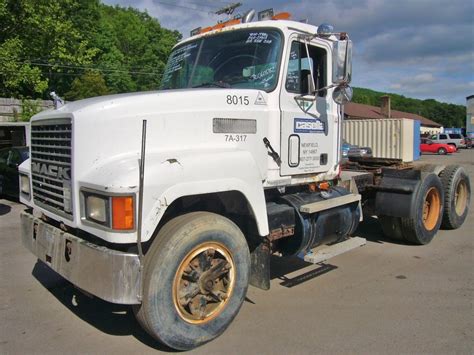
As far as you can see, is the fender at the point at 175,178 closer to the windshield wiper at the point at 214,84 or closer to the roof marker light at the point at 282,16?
the windshield wiper at the point at 214,84

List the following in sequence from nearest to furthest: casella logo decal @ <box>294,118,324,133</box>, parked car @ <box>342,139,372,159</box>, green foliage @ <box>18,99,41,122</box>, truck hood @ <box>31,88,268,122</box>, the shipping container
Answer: truck hood @ <box>31,88,268,122</box> < casella logo decal @ <box>294,118,324,133</box> < the shipping container < parked car @ <box>342,139,372,159</box> < green foliage @ <box>18,99,41,122</box>

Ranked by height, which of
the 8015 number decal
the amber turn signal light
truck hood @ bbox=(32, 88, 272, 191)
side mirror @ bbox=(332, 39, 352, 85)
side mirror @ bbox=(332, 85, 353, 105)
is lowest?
the amber turn signal light

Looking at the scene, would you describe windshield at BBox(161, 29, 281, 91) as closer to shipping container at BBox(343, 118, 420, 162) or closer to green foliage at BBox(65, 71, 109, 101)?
shipping container at BBox(343, 118, 420, 162)

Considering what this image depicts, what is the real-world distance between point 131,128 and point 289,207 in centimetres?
189

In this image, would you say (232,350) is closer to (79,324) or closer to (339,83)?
(79,324)

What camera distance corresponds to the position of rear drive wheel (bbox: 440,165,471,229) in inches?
304

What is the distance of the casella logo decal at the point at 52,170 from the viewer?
3.64 m

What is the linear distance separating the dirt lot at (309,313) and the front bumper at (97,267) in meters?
0.71

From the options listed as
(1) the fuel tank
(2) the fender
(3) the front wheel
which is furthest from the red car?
(3) the front wheel

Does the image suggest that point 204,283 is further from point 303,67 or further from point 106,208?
point 303,67

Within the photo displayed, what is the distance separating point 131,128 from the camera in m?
3.68

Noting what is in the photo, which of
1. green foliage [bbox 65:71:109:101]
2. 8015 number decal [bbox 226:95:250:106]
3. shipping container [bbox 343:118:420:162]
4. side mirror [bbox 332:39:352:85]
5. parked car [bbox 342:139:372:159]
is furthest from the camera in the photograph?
green foliage [bbox 65:71:109:101]

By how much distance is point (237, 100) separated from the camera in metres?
4.27

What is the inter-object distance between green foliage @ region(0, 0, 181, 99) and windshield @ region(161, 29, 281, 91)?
1418 cm
